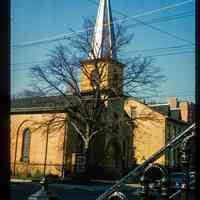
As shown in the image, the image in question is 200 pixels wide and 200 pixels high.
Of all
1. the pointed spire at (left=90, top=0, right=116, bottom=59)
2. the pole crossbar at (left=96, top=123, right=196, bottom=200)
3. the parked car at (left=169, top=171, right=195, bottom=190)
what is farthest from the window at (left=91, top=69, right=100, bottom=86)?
the pole crossbar at (left=96, top=123, right=196, bottom=200)

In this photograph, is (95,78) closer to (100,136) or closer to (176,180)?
(100,136)

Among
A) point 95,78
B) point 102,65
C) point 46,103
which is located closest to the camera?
point 102,65

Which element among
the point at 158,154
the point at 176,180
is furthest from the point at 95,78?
the point at 158,154

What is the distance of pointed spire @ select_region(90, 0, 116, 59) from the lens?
67.8ft

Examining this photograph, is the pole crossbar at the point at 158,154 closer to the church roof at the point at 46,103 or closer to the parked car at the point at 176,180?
the parked car at the point at 176,180

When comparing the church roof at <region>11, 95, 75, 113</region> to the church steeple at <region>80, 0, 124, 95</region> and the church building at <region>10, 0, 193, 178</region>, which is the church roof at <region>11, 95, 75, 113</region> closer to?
the church building at <region>10, 0, 193, 178</region>

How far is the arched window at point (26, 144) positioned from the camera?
26.9 meters

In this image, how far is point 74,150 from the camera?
26.3 metres

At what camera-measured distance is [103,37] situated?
68.5ft

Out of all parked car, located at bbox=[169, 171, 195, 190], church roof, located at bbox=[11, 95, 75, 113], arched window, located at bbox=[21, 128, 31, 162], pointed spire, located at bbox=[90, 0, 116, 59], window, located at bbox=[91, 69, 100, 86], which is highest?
pointed spire, located at bbox=[90, 0, 116, 59]

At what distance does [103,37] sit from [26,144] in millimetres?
10332

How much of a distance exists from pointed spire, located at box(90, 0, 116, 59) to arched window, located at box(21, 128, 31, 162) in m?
8.35

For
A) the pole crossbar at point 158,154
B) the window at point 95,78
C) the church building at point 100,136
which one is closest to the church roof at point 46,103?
the church building at point 100,136

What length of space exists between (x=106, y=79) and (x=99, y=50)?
164cm
